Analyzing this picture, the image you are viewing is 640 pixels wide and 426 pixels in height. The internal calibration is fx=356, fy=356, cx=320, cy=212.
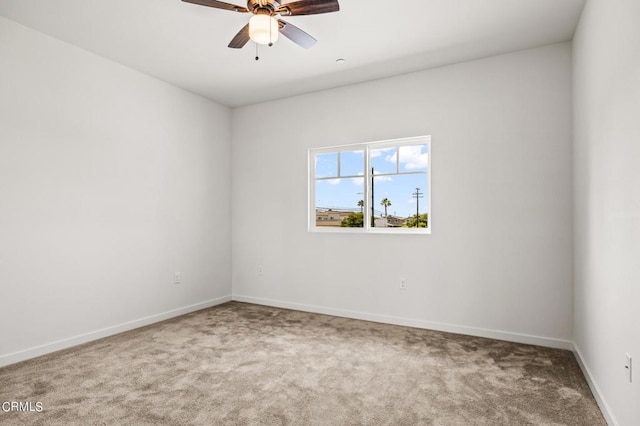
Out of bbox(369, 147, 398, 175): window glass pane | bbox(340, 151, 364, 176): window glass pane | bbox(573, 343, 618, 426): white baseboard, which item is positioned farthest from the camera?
bbox(340, 151, 364, 176): window glass pane

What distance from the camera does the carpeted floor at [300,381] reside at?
6.83ft

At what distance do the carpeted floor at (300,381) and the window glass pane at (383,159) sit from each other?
179 cm

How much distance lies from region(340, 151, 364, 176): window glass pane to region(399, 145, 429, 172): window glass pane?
0.50 metres

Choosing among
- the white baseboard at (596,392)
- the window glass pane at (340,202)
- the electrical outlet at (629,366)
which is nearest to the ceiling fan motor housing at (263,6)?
the window glass pane at (340,202)

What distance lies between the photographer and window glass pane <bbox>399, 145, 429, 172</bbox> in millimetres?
3906

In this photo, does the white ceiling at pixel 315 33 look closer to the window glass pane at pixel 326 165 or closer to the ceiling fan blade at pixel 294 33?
the ceiling fan blade at pixel 294 33

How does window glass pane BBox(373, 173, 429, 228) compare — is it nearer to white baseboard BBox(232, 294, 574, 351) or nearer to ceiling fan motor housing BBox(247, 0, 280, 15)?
white baseboard BBox(232, 294, 574, 351)

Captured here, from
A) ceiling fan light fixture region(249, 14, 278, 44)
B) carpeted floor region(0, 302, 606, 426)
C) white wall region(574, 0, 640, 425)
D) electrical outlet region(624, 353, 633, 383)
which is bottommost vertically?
carpeted floor region(0, 302, 606, 426)

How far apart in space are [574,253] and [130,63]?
4607 mm

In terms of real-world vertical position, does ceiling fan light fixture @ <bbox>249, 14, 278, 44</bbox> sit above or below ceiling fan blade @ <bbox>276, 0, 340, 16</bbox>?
below

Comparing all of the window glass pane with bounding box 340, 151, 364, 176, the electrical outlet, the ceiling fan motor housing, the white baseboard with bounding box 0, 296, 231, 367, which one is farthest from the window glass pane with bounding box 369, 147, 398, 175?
the white baseboard with bounding box 0, 296, 231, 367

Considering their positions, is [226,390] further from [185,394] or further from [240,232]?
[240,232]

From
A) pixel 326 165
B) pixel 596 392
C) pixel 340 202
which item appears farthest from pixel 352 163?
pixel 596 392

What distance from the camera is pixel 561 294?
3176 mm
